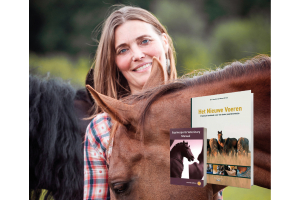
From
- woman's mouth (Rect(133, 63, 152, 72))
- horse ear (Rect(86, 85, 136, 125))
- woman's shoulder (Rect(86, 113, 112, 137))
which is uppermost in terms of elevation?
woman's mouth (Rect(133, 63, 152, 72))

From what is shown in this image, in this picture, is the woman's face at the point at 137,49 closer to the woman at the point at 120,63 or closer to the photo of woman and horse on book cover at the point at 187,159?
the woman at the point at 120,63

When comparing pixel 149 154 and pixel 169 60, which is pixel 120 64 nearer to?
pixel 169 60

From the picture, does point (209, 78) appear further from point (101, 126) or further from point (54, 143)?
point (54, 143)

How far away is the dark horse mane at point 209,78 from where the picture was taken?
86 cm

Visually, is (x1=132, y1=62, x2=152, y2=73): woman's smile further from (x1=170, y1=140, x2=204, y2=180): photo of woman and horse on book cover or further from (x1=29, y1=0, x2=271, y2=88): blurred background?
(x1=170, y1=140, x2=204, y2=180): photo of woman and horse on book cover

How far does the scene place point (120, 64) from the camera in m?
1.32

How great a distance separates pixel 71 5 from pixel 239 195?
4.77ft

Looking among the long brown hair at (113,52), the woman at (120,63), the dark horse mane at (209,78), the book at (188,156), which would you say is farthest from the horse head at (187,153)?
the long brown hair at (113,52)

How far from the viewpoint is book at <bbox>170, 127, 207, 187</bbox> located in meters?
0.92

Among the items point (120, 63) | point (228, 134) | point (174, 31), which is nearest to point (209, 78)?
point (228, 134)

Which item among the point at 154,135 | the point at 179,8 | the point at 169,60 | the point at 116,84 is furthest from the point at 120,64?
the point at 154,135

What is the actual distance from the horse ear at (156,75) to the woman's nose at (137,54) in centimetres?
11

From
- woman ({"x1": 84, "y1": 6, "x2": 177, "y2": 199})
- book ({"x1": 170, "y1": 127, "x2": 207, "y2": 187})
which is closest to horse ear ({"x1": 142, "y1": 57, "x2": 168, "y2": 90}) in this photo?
woman ({"x1": 84, "y1": 6, "x2": 177, "y2": 199})

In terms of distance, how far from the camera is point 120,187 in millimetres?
869
